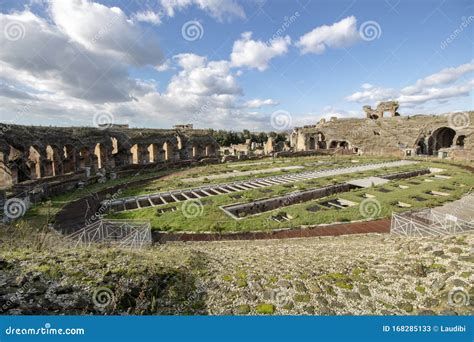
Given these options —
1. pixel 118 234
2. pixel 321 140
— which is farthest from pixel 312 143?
pixel 118 234

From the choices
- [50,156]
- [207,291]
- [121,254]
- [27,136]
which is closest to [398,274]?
[207,291]

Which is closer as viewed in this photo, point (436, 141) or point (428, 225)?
point (428, 225)

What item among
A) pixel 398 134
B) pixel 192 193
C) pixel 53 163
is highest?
pixel 398 134

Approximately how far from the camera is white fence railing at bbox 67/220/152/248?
32.0 feet

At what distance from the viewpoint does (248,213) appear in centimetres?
1432

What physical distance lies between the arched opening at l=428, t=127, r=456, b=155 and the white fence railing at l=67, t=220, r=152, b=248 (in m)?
45.2

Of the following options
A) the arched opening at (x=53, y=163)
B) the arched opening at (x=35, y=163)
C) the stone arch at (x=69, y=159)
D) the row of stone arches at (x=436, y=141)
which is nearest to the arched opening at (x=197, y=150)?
the stone arch at (x=69, y=159)

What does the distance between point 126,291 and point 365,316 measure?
4146mm

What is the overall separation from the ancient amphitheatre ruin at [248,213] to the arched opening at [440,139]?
0.35m

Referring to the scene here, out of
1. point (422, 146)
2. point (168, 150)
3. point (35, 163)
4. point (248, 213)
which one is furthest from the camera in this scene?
point (422, 146)

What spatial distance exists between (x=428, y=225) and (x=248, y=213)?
8263 millimetres

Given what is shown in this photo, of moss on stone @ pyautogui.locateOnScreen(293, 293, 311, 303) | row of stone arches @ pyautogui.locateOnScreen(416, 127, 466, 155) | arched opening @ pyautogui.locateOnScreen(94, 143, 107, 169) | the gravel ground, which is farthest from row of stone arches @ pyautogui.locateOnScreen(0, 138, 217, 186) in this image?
row of stone arches @ pyautogui.locateOnScreen(416, 127, 466, 155)

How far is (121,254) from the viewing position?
6355 mm

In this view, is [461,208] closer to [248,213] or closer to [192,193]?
[248,213]
